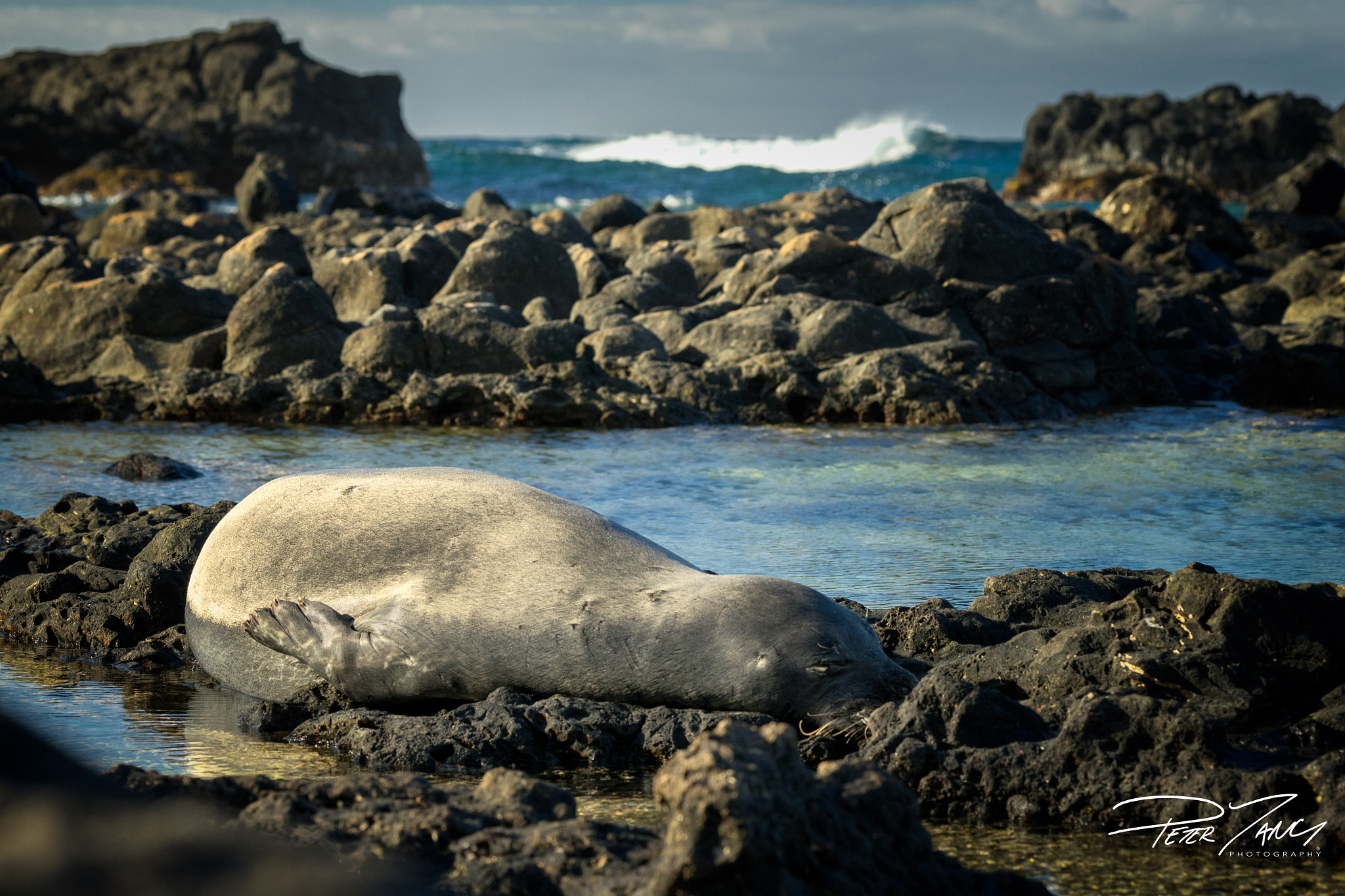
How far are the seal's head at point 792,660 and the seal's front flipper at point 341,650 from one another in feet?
3.69

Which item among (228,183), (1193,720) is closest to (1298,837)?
(1193,720)

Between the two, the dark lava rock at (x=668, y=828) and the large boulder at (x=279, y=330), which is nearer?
the dark lava rock at (x=668, y=828)

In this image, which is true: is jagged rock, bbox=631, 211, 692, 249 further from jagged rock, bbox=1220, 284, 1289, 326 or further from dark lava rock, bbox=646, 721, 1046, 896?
dark lava rock, bbox=646, 721, 1046, 896

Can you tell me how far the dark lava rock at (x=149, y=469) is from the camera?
8.96 meters

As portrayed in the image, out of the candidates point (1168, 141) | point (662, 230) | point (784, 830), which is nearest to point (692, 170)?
point (1168, 141)

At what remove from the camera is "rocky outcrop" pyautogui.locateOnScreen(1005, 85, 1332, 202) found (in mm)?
71375

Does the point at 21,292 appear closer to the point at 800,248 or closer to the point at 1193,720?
the point at 800,248

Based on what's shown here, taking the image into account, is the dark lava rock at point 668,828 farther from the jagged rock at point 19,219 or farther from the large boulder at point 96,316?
the jagged rock at point 19,219

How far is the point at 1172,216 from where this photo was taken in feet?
88.6

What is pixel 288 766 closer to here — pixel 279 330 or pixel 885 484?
pixel 885 484

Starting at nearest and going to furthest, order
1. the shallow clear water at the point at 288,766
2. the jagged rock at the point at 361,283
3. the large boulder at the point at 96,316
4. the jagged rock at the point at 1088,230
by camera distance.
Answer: the shallow clear water at the point at 288,766 → the large boulder at the point at 96,316 → the jagged rock at the point at 361,283 → the jagged rock at the point at 1088,230

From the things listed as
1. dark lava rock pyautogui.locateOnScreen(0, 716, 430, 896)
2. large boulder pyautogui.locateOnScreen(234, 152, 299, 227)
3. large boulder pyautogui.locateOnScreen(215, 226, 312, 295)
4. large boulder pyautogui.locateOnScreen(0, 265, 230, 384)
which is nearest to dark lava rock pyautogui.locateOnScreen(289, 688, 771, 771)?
dark lava rock pyautogui.locateOnScreen(0, 716, 430, 896)

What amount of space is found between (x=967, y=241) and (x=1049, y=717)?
40.8 ft

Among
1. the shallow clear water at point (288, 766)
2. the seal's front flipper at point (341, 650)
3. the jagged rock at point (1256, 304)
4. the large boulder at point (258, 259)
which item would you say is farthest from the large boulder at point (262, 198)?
the seal's front flipper at point (341, 650)
